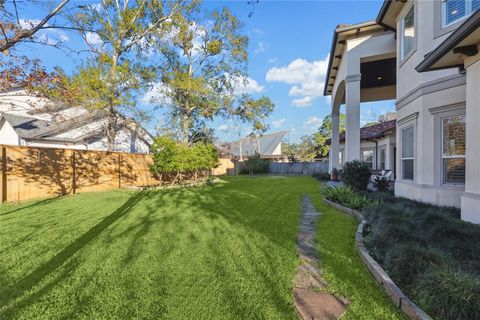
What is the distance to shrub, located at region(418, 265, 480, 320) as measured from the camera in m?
2.22

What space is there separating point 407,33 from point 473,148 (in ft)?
16.5

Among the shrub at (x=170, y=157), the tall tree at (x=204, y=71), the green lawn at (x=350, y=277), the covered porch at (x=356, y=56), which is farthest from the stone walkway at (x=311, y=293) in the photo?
the tall tree at (x=204, y=71)

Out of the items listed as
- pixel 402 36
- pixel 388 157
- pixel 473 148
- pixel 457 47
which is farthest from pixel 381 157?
pixel 457 47

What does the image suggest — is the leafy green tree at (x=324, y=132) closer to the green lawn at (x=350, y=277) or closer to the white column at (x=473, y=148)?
the white column at (x=473, y=148)

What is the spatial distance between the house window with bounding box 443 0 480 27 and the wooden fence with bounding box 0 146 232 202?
520 inches

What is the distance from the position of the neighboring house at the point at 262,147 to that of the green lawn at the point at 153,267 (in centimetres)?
3362

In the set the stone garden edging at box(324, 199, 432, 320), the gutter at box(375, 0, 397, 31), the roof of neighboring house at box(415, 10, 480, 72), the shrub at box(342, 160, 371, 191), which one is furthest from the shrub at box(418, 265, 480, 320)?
the gutter at box(375, 0, 397, 31)

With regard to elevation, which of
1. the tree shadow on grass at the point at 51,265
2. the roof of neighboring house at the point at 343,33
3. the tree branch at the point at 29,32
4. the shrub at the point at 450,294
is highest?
the roof of neighboring house at the point at 343,33

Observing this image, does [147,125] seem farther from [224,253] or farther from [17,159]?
[224,253]

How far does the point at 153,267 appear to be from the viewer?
3.46 meters

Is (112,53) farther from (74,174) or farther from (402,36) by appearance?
(402,36)

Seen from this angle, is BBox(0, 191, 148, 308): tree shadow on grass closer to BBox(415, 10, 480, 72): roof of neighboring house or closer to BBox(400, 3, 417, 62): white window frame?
BBox(415, 10, 480, 72): roof of neighboring house

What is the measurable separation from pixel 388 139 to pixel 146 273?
14.6 m

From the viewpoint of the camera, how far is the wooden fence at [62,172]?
8.71 meters
